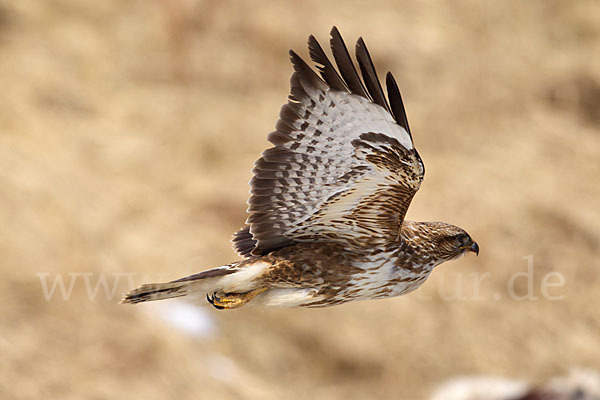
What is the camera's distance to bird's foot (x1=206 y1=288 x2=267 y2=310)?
201 inches

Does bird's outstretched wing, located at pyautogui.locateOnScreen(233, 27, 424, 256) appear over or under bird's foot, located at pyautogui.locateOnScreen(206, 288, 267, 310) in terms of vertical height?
over

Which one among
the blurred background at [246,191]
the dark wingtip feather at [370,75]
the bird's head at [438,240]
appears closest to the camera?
the dark wingtip feather at [370,75]

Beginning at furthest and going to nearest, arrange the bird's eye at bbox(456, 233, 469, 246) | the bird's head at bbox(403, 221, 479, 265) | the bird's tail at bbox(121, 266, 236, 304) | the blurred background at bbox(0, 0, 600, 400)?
the blurred background at bbox(0, 0, 600, 400) → the bird's eye at bbox(456, 233, 469, 246) → the bird's head at bbox(403, 221, 479, 265) → the bird's tail at bbox(121, 266, 236, 304)

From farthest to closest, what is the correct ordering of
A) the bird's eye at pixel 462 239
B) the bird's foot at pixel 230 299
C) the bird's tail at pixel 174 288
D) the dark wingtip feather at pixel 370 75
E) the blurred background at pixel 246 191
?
the blurred background at pixel 246 191
the bird's eye at pixel 462 239
the bird's foot at pixel 230 299
the bird's tail at pixel 174 288
the dark wingtip feather at pixel 370 75

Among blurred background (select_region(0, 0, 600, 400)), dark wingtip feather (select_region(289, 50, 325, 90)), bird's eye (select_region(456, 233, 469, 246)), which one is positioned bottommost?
bird's eye (select_region(456, 233, 469, 246))

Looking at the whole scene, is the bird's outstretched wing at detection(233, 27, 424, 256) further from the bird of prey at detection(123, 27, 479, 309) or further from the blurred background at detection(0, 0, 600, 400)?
the blurred background at detection(0, 0, 600, 400)

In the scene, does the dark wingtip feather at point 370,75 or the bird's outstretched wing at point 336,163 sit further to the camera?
the bird's outstretched wing at point 336,163

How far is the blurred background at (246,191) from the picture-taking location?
12.7m

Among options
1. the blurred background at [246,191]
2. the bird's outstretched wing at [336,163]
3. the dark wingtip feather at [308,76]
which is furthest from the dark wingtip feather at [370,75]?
the blurred background at [246,191]

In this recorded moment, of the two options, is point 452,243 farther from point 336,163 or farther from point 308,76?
point 308,76

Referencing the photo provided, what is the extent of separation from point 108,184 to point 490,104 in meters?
6.85

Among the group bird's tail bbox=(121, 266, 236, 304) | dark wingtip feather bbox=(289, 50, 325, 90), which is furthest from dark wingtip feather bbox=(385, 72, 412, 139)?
bird's tail bbox=(121, 266, 236, 304)

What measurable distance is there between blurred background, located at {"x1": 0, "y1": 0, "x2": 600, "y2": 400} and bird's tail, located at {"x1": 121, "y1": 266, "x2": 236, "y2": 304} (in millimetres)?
7386

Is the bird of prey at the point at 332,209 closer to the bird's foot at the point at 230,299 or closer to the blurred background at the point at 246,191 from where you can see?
the bird's foot at the point at 230,299
